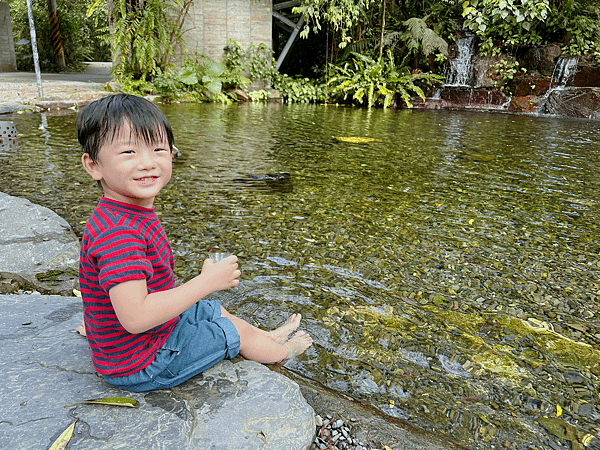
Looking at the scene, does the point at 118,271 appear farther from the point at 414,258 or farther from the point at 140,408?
the point at 414,258

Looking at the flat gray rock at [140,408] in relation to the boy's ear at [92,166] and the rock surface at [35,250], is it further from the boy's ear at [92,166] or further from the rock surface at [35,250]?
the rock surface at [35,250]

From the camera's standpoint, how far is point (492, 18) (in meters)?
15.2

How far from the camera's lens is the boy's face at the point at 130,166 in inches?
63.2

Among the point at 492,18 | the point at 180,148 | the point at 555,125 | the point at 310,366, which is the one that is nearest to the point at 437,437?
the point at 310,366

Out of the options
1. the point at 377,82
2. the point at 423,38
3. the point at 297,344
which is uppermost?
the point at 423,38

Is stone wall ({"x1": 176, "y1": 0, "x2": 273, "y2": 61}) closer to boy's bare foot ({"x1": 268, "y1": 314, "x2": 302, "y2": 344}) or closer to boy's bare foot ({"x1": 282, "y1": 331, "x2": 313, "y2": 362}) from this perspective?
boy's bare foot ({"x1": 268, "y1": 314, "x2": 302, "y2": 344})

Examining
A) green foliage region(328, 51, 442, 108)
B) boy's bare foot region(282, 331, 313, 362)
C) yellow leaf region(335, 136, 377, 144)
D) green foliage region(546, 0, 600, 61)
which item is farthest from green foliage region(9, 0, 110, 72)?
boy's bare foot region(282, 331, 313, 362)

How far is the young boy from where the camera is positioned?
156 cm

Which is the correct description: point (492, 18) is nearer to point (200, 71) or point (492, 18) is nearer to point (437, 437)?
point (200, 71)

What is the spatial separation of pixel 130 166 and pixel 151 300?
18.7 inches

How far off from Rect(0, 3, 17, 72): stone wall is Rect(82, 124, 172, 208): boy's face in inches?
777

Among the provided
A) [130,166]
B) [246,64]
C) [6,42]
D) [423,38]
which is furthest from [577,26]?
[6,42]

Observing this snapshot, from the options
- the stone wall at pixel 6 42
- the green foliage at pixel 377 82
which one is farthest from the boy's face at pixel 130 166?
the stone wall at pixel 6 42

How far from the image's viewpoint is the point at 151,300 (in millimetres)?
1573
